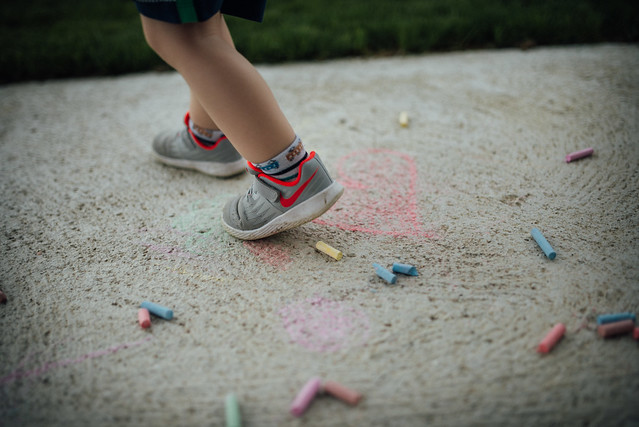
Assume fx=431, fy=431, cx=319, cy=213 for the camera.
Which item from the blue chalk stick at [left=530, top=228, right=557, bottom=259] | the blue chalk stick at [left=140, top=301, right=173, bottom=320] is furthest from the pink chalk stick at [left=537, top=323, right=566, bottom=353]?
the blue chalk stick at [left=140, top=301, right=173, bottom=320]

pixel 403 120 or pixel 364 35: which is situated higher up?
pixel 364 35

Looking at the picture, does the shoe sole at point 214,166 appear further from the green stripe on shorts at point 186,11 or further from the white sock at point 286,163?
the green stripe on shorts at point 186,11

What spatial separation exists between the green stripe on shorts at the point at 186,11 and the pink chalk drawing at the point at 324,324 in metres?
1.05

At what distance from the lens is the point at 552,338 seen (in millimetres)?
1401

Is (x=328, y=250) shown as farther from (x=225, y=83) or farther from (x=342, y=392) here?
(x=225, y=83)

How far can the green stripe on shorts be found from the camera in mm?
1373

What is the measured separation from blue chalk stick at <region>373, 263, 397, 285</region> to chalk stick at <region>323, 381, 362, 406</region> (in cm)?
49

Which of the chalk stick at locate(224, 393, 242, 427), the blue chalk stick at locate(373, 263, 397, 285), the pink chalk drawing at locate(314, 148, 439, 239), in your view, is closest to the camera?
the chalk stick at locate(224, 393, 242, 427)

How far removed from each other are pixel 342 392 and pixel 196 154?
1621 mm

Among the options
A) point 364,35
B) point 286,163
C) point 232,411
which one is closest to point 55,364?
point 232,411

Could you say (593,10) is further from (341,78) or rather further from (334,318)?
(334,318)

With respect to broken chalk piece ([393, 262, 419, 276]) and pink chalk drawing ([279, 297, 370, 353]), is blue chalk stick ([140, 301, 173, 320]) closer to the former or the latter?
pink chalk drawing ([279, 297, 370, 353])

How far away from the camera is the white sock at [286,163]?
5.57ft

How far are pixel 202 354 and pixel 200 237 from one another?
676 mm
